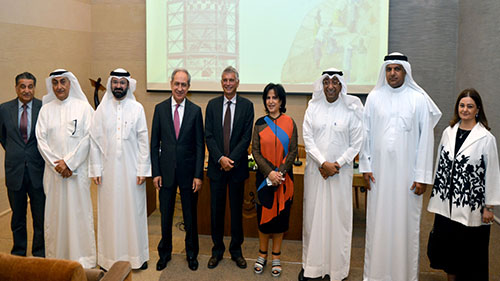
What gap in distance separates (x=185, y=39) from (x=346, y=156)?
4714 millimetres

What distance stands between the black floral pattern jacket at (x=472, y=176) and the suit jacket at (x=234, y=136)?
170 cm

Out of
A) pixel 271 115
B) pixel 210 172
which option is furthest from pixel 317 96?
pixel 210 172

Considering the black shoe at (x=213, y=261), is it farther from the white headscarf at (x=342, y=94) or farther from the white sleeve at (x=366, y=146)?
the white headscarf at (x=342, y=94)

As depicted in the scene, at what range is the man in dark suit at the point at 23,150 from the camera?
3816 millimetres

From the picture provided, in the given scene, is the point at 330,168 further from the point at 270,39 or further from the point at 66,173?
the point at 270,39

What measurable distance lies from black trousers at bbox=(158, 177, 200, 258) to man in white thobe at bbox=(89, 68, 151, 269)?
201 mm

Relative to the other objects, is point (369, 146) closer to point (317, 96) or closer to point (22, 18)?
point (317, 96)

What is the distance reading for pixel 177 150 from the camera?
3.66 m

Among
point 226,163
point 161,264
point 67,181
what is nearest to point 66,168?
point 67,181

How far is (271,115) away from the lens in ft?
11.7

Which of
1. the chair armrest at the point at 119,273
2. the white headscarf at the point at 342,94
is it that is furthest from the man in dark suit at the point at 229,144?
the chair armrest at the point at 119,273

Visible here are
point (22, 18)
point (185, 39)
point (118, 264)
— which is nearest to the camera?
point (118, 264)

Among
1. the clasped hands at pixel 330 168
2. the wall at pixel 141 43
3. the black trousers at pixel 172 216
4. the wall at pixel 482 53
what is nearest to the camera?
the clasped hands at pixel 330 168

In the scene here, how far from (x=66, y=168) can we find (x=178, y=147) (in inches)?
39.6
